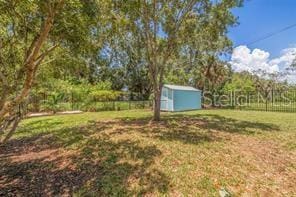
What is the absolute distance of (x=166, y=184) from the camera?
4086mm

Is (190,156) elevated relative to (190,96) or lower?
lower

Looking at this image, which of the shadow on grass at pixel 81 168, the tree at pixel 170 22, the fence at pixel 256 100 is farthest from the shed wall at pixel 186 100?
the shadow on grass at pixel 81 168

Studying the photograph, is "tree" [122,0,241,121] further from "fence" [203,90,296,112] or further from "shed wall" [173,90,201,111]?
"fence" [203,90,296,112]

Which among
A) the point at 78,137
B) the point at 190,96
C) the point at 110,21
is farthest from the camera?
the point at 190,96

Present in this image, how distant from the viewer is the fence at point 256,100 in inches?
679

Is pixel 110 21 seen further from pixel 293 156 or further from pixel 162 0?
pixel 293 156

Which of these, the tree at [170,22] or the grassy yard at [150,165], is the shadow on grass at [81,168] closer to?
the grassy yard at [150,165]

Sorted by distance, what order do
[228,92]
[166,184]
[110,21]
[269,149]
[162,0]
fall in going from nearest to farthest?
[166,184] → [269,149] → [110,21] → [162,0] → [228,92]

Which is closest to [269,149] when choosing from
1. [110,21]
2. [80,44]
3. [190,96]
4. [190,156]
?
[190,156]

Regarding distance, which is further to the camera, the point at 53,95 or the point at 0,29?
the point at 53,95

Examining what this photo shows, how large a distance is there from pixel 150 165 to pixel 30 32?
367 cm

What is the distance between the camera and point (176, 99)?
17.7 meters

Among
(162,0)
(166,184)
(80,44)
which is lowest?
(166,184)

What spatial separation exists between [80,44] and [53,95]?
13435 mm
